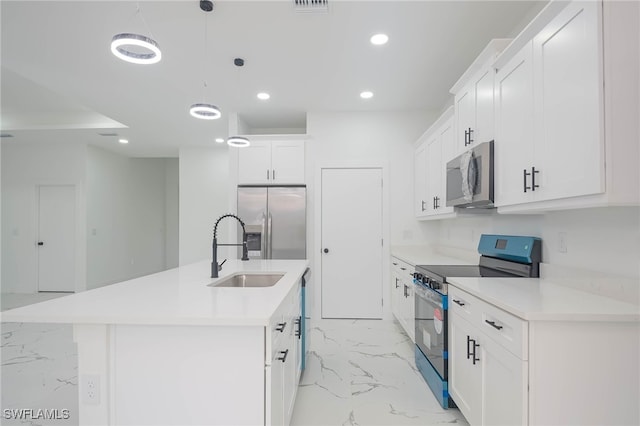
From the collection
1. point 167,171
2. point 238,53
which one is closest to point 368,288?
point 238,53

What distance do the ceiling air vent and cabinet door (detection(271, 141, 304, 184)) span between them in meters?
2.15

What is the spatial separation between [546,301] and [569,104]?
0.89m

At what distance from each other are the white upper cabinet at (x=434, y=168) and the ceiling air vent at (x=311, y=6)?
1420 millimetres

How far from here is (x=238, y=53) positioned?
9.75 ft

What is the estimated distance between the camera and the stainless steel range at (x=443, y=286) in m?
2.19

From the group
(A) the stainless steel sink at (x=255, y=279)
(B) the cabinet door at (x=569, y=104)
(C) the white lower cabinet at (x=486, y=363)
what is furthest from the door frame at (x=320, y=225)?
(B) the cabinet door at (x=569, y=104)

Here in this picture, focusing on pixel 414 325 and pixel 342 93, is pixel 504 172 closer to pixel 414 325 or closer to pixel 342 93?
pixel 414 325

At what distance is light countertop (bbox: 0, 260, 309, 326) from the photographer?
1.27 meters

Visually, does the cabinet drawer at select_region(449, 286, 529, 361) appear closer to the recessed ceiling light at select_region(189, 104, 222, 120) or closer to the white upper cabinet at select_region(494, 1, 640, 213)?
the white upper cabinet at select_region(494, 1, 640, 213)

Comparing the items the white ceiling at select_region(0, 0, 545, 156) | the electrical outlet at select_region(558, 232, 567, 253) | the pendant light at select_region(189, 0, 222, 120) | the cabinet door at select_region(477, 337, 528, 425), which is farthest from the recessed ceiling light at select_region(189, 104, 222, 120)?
the electrical outlet at select_region(558, 232, 567, 253)

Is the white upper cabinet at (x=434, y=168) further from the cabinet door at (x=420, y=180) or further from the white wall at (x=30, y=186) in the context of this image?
the white wall at (x=30, y=186)

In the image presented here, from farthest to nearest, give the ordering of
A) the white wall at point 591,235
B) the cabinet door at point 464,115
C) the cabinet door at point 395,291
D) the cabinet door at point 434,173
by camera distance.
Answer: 1. the cabinet door at point 395,291
2. the cabinet door at point 434,173
3. the cabinet door at point 464,115
4. the white wall at point 591,235

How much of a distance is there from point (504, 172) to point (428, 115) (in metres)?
2.66

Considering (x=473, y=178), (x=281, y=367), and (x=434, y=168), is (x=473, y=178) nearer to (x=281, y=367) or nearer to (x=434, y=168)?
(x=434, y=168)
